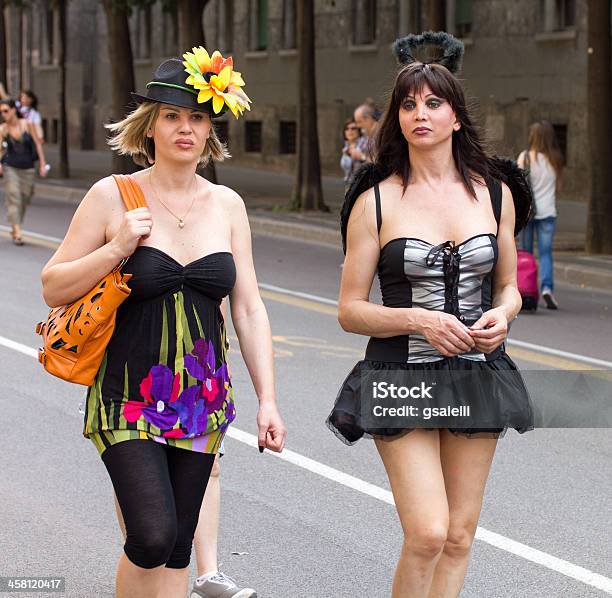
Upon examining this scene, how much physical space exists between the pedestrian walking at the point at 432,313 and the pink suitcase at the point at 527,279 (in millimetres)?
8930

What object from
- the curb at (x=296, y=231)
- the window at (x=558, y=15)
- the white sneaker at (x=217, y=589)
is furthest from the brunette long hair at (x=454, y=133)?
the window at (x=558, y=15)

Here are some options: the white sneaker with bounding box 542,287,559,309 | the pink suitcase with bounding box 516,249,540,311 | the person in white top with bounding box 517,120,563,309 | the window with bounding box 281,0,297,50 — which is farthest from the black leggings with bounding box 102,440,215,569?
the window with bounding box 281,0,297,50

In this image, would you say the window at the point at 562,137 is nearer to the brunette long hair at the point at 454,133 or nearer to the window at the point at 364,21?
the window at the point at 364,21

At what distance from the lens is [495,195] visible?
480 centimetres

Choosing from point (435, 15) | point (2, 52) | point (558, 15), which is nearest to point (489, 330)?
point (435, 15)

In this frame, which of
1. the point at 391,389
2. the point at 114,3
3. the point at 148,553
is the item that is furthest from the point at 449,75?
the point at 114,3

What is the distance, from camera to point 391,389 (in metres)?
4.57

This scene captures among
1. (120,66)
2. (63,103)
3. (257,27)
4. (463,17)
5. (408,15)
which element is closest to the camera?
(120,66)

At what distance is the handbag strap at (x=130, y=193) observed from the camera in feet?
14.8

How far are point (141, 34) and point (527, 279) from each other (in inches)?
1264

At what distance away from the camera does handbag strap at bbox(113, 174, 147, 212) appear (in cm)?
452

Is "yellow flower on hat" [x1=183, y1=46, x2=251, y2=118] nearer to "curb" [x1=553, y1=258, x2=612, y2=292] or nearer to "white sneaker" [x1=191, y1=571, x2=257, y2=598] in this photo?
"white sneaker" [x1=191, y1=571, x2=257, y2=598]

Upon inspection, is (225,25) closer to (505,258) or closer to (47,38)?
(47,38)

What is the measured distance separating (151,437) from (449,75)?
4.86ft
